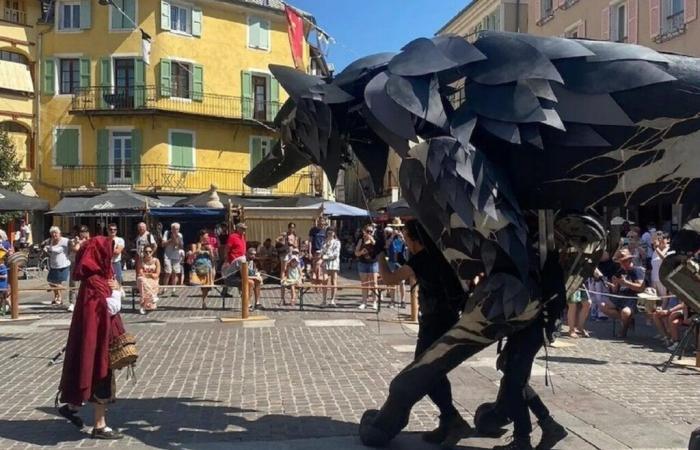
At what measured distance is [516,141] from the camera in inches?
167

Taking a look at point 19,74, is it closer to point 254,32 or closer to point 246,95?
point 246,95

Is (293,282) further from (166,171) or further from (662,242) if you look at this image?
(166,171)

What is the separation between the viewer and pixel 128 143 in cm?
3238

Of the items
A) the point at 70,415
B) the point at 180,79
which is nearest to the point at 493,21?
the point at 180,79

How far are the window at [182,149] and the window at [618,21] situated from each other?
58.5ft

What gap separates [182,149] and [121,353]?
28297 mm

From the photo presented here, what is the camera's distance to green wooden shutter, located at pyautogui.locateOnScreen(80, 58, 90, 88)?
31984mm

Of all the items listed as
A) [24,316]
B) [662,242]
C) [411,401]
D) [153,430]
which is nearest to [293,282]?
[24,316]

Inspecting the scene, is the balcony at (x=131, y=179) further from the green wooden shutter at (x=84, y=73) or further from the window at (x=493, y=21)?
the window at (x=493, y=21)

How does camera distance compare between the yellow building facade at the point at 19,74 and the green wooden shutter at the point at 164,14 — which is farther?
the green wooden shutter at the point at 164,14

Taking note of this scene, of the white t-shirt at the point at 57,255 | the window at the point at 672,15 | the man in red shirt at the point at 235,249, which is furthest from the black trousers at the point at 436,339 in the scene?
the window at the point at 672,15

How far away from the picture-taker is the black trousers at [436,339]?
5.23m

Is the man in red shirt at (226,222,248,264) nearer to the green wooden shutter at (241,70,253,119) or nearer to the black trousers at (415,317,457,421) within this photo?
the black trousers at (415,317,457,421)

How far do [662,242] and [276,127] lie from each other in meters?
7.74
